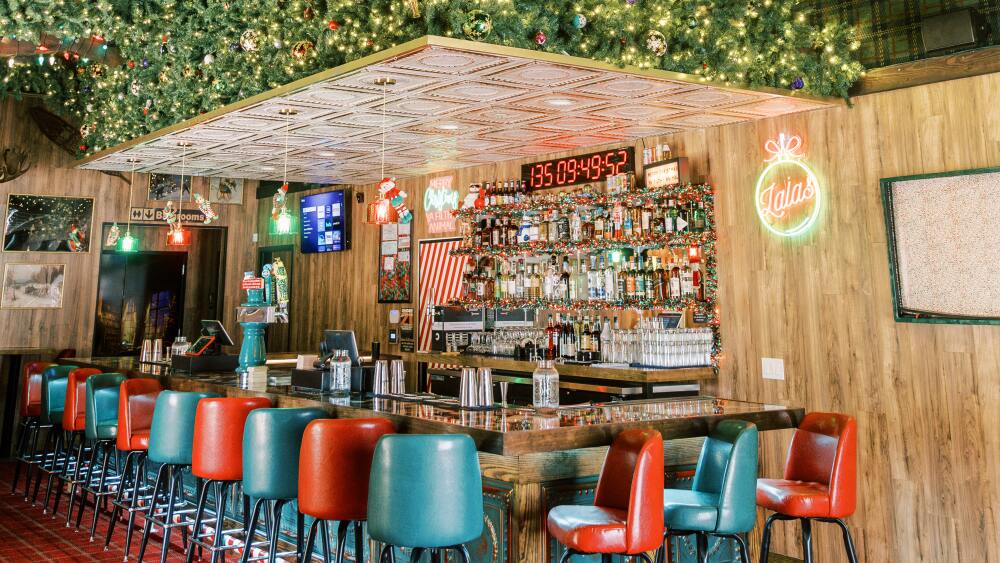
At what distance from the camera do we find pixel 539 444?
3.01 m

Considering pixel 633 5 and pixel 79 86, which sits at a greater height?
pixel 79 86

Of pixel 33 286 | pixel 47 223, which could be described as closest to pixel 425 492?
pixel 33 286

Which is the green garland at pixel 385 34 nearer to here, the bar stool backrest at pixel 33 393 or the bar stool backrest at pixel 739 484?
the bar stool backrest at pixel 739 484

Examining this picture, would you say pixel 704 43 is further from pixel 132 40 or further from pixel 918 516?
pixel 132 40

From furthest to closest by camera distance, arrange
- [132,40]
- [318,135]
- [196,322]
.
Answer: [196,322] → [132,40] → [318,135]

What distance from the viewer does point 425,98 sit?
4.74 metres

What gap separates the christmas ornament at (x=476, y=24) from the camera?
12.2ft

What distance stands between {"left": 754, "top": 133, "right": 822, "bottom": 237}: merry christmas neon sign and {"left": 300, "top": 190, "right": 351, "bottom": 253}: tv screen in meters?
5.09

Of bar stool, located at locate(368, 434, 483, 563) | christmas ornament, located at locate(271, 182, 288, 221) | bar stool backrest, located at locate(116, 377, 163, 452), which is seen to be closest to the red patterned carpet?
bar stool backrest, located at locate(116, 377, 163, 452)

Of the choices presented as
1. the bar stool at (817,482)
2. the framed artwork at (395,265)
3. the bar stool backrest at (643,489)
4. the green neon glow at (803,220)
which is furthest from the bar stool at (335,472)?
the framed artwork at (395,265)

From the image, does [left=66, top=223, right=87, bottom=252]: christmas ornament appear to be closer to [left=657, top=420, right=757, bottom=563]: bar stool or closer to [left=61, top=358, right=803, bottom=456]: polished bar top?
[left=61, top=358, right=803, bottom=456]: polished bar top

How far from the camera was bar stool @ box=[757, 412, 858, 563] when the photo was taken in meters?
3.28

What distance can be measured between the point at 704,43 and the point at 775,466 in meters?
2.78

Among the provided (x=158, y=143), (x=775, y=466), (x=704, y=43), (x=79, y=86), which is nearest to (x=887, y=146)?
(x=704, y=43)
